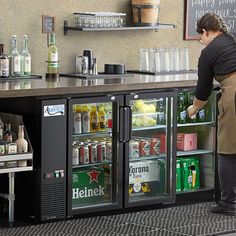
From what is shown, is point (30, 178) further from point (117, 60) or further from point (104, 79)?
point (117, 60)

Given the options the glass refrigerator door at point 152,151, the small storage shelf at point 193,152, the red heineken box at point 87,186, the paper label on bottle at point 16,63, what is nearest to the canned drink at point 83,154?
the red heineken box at point 87,186

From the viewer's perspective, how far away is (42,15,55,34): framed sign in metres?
8.57

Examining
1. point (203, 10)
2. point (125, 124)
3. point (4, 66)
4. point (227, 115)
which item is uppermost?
point (203, 10)

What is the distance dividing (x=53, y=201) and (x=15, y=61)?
135 cm

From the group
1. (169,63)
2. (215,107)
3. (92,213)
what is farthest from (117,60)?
(92,213)

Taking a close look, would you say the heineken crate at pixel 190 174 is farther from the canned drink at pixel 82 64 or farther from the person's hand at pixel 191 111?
the canned drink at pixel 82 64

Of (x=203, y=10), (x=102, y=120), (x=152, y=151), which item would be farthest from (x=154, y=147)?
(x=203, y=10)

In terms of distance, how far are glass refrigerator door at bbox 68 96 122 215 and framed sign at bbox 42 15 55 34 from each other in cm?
92

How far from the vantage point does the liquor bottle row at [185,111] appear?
8812 mm

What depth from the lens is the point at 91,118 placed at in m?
8.12

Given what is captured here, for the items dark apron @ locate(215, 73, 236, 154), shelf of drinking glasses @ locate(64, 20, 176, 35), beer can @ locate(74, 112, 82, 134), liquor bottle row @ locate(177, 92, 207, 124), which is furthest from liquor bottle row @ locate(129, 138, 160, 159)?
shelf of drinking glasses @ locate(64, 20, 176, 35)

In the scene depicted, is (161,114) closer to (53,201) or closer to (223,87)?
(223,87)

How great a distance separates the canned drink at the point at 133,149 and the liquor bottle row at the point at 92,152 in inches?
10.9

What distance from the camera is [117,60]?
9188mm
